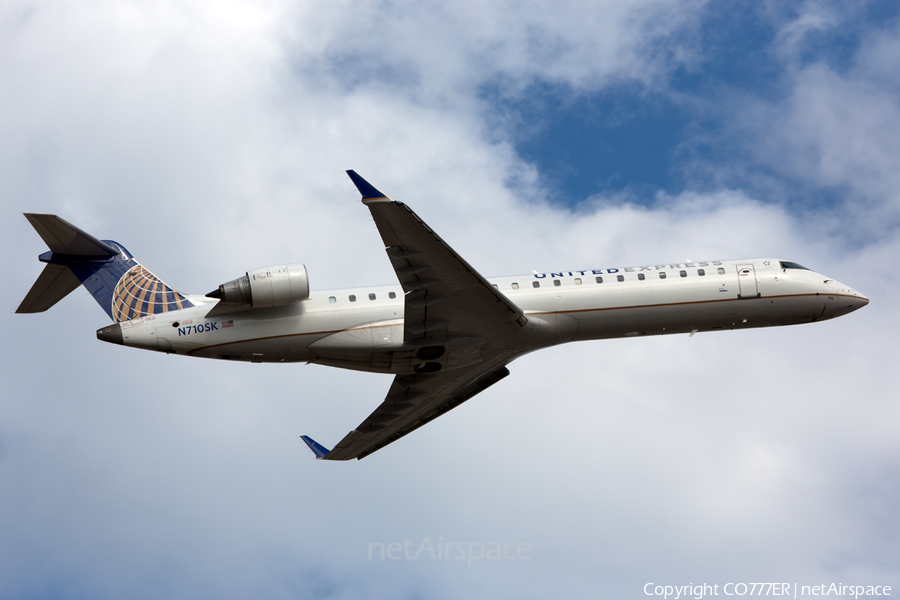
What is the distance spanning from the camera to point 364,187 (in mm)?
20703

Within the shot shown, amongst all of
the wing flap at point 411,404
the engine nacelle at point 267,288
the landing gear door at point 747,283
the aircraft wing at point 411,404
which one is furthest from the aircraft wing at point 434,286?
the landing gear door at point 747,283

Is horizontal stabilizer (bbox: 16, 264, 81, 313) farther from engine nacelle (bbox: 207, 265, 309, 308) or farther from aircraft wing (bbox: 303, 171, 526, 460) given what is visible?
aircraft wing (bbox: 303, 171, 526, 460)

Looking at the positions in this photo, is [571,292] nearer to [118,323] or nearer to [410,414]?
[410,414]

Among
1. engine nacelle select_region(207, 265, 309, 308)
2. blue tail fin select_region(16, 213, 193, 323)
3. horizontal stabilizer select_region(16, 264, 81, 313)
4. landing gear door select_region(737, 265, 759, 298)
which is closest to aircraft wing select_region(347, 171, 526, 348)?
engine nacelle select_region(207, 265, 309, 308)

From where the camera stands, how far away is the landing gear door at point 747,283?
2789 cm

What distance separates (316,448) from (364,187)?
14.1 metres

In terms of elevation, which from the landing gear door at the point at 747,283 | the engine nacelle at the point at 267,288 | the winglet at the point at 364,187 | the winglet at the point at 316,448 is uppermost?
the landing gear door at the point at 747,283

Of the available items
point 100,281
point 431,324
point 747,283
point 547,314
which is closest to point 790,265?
point 747,283

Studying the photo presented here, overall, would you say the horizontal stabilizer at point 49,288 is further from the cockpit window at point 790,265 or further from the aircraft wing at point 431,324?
the cockpit window at point 790,265

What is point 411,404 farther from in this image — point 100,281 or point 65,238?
point 65,238

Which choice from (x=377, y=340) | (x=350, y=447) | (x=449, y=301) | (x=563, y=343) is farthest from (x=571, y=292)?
(x=350, y=447)

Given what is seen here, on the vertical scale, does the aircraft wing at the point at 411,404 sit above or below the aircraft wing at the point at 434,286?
below

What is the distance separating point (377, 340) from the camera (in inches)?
993

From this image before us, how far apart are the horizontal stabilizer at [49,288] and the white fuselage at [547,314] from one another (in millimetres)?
3365
